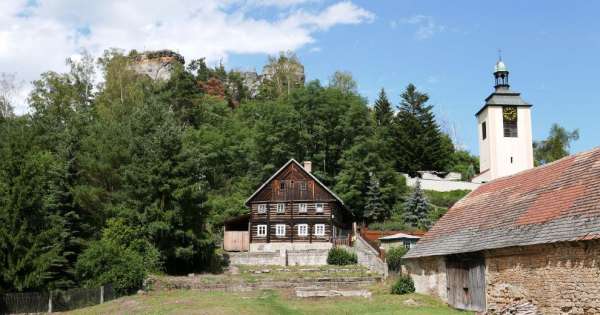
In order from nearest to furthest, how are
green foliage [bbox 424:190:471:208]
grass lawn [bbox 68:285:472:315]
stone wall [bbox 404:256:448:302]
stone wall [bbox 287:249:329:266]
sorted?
grass lawn [bbox 68:285:472:315] < stone wall [bbox 404:256:448:302] < stone wall [bbox 287:249:329:266] < green foliage [bbox 424:190:471:208]

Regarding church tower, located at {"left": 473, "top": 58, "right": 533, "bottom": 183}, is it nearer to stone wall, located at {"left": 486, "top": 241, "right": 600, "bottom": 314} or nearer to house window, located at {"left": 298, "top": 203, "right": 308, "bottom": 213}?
house window, located at {"left": 298, "top": 203, "right": 308, "bottom": 213}

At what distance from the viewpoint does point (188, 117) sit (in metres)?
74.8

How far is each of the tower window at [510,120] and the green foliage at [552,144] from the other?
2660 centimetres

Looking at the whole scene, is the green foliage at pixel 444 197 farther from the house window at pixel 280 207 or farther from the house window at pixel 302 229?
the house window at pixel 280 207

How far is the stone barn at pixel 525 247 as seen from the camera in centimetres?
1702

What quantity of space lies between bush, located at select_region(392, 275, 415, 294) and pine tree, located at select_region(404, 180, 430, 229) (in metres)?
26.7

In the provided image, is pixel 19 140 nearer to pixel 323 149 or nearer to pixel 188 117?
pixel 323 149

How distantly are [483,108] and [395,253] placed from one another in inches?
1109

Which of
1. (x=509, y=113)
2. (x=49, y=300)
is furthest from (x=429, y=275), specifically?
(x=509, y=113)

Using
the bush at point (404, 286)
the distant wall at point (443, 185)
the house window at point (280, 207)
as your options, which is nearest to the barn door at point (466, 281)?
the bush at point (404, 286)

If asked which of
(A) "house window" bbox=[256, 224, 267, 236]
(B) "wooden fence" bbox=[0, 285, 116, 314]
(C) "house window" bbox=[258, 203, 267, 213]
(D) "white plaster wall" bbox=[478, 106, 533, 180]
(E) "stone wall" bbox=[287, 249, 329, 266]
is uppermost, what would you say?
(D) "white plaster wall" bbox=[478, 106, 533, 180]

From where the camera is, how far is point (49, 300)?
28656mm

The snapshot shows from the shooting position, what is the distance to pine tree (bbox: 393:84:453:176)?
72.6 m

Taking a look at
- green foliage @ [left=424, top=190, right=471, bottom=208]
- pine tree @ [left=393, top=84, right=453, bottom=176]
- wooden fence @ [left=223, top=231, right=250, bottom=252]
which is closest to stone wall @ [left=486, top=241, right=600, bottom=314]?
wooden fence @ [left=223, top=231, right=250, bottom=252]
